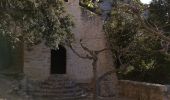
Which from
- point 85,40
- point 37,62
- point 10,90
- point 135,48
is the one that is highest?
point 85,40

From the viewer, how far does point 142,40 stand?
18688 millimetres

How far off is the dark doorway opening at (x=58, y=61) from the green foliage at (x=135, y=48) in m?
2.82

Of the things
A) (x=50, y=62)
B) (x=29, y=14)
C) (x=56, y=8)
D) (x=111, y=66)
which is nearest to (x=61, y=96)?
(x=50, y=62)

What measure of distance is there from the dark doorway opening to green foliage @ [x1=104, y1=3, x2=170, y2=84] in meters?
2.82

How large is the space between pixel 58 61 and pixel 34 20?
9258mm

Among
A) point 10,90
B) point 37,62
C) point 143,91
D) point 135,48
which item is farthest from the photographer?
point 37,62

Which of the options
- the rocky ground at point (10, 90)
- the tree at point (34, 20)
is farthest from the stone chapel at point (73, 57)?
the tree at point (34, 20)

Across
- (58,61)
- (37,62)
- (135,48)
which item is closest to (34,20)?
(135,48)

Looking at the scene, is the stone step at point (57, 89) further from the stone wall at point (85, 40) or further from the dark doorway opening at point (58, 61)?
the dark doorway opening at point (58, 61)

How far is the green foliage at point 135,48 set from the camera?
17422 mm

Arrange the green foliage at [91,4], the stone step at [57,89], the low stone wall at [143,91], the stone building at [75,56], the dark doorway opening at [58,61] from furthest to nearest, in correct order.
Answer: the dark doorway opening at [58,61] → the stone building at [75,56] → the green foliage at [91,4] → the stone step at [57,89] → the low stone wall at [143,91]

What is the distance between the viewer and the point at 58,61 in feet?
81.3

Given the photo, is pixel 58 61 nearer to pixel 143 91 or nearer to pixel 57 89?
pixel 57 89

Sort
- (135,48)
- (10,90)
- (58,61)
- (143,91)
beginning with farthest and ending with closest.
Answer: (58,61), (10,90), (143,91), (135,48)
